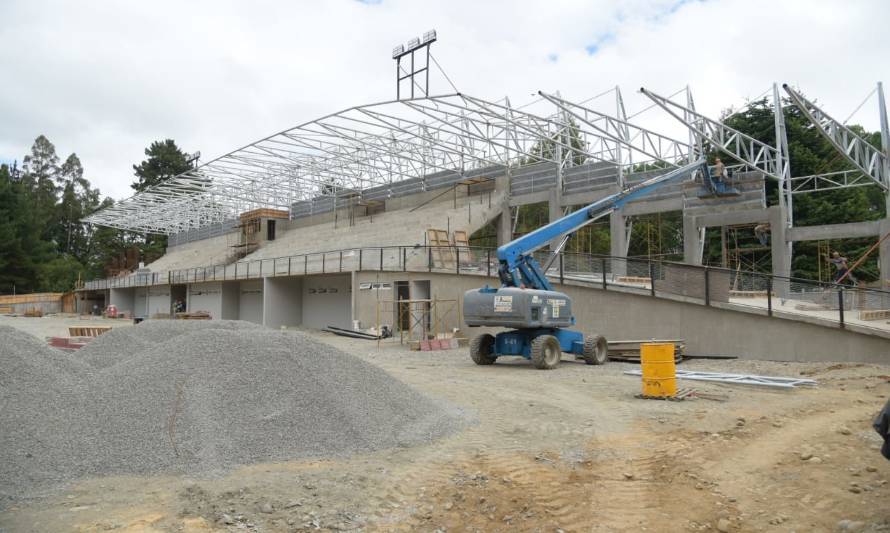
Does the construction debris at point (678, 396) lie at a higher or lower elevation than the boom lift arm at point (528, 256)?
lower

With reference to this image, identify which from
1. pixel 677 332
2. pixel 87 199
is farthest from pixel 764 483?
pixel 87 199

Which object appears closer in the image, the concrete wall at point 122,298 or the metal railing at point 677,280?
the metal railing at point 677,280

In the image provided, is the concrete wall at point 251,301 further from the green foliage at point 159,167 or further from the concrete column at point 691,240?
the green foliage at point 159,167

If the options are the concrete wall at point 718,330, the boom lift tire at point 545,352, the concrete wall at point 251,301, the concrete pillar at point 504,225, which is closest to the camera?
the concrete wall at point 718,330

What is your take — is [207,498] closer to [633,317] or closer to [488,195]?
[633,317]

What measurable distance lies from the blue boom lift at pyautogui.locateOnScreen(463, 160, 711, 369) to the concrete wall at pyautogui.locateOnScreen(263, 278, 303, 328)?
1936 centimetres

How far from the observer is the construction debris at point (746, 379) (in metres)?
12.5

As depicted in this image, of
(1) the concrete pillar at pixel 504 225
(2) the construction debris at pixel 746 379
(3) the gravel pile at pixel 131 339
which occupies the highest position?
(1) the concrete pillar at pixel 504 225

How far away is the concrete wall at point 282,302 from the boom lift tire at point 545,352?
68.7ft

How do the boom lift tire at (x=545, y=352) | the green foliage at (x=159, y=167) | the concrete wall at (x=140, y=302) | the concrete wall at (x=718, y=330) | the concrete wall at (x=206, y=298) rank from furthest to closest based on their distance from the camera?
the green foliage at (x=159, y=167)
the concrete wall at (x=140, y=302)
the concrete wall at (x=206, y=298)
the boom lift tire at (x=545, y=352)
the concrete wall at (x=718, y=330)

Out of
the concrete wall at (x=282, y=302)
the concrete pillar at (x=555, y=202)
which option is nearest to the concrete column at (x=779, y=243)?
the concrete pillar at (x=555, y=202)

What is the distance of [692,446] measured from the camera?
7977mm

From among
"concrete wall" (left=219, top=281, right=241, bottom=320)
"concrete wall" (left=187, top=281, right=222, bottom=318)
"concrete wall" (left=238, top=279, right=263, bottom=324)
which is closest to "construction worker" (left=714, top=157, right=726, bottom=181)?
"concrete wall" (left=238, top=279, right=263, bottom=324)

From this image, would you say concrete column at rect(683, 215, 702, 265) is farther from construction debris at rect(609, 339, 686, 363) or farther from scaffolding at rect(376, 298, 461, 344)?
construction debris at rect(609, 339, 686, 363)
